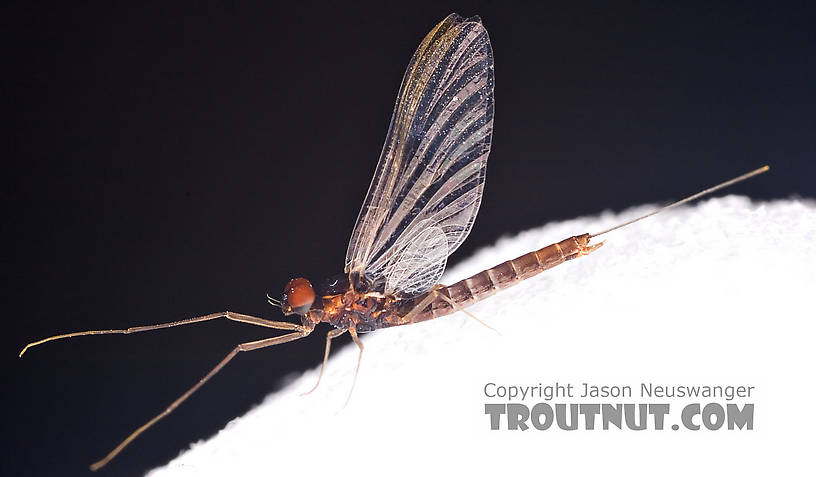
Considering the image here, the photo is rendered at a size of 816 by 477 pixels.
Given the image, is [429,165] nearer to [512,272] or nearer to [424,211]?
[424,211]

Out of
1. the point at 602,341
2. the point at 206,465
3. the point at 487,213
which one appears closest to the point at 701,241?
the point at 602,341

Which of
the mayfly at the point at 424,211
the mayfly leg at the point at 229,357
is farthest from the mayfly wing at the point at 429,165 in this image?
the mayfly leg at the point at 229,357

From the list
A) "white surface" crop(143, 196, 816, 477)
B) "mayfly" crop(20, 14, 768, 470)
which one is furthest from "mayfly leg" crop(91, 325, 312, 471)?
"white surface" crop(143, 196, 816, 477)

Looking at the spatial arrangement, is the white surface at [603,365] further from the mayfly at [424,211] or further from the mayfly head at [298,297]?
the mayfly head at [298,297]

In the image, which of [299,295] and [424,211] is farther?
[424,211]

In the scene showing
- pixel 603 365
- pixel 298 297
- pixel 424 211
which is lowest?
pixel 603 365

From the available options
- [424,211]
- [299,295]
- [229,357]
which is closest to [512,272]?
[424,211]

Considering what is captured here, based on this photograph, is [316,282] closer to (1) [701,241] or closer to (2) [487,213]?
(2) [487,213]
